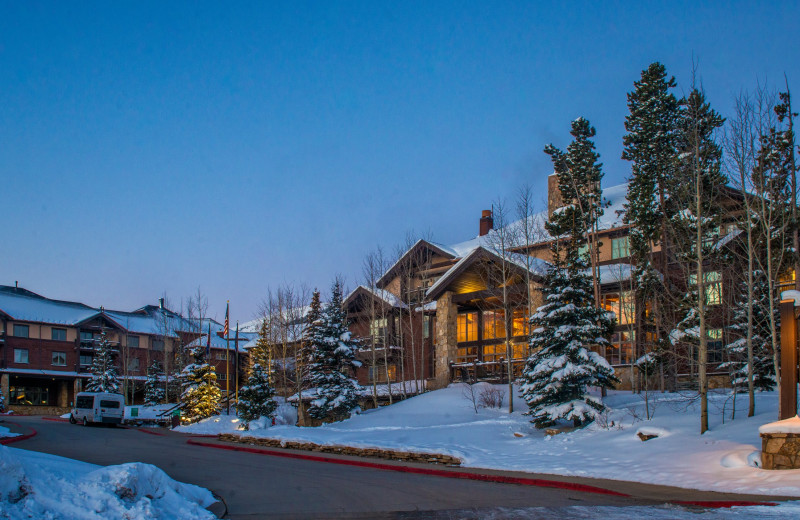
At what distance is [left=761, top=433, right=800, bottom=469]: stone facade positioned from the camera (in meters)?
11.9

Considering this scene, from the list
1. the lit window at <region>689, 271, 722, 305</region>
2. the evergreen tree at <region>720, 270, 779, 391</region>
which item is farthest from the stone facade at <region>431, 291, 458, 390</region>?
the evergreen tree at <region>720, 270, 779, 391</region>

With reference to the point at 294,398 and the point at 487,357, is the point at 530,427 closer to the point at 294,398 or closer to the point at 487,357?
the point at 487,357

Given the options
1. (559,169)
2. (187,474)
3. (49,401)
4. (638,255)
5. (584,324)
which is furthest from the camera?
(49,401)

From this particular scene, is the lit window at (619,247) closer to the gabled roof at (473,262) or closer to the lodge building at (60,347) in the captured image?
the gabled roof at (473,262)

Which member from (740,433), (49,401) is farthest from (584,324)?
(49,401)

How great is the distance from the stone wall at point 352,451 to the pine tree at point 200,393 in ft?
35.8

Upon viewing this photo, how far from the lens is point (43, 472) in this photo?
24.2 feet

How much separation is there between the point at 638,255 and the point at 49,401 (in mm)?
60765

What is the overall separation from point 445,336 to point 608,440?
16284 mm

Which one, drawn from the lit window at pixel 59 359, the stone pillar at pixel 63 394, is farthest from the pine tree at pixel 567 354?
the stone pillar at pixel 63 394

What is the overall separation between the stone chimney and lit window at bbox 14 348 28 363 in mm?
50460

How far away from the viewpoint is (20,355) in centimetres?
6122

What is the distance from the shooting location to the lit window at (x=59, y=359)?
2512 inches

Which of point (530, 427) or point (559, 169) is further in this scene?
point (559, 169)
